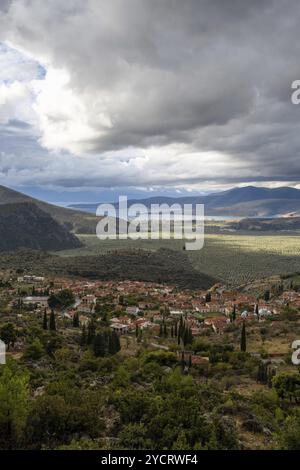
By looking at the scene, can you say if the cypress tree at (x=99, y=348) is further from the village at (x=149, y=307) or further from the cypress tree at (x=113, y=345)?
the village at (x=149, y=307)

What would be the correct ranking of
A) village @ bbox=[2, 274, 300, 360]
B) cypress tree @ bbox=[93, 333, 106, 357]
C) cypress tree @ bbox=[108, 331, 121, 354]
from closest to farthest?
cypress tree @ bbox=[93, 333, 106, 357] → cypress tree @ bbox=[108, 331, 121, 354] → village @ bbox=[2, 274, 300, 360]

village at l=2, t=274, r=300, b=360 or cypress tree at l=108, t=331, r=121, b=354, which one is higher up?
cypress tree at l=108, t=331, r=121, b=354

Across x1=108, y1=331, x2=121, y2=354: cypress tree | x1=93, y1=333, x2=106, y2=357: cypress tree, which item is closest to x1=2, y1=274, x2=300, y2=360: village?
x1=108, y1=331, x2=121, y2=354: cypress tree

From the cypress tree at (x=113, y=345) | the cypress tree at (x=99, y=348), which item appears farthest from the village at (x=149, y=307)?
the cypress tree at (x=99, y=348)

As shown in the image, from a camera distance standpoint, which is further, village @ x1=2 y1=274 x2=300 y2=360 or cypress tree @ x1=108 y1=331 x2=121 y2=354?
village @ x1=2 y1=274 x2=300 y2=360

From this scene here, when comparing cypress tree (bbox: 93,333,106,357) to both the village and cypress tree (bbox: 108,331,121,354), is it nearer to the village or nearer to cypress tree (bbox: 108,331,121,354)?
Answer: cypress tree (bbox: 108,331,121,354)

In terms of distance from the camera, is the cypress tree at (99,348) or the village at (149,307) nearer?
the cypress tree at (99,348)

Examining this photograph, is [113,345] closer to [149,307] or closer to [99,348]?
[99,348]

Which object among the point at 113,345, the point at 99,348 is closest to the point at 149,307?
the point at 113,345

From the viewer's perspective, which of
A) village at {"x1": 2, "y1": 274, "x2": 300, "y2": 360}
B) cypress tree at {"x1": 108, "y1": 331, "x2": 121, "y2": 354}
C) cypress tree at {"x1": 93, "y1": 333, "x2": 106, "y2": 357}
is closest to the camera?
cypress tree at {"x1": 93, "y1": 333, "x2": 106, "y2": 357}

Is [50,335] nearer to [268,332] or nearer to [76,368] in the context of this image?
[76,368]
